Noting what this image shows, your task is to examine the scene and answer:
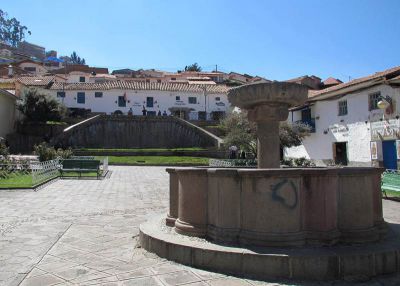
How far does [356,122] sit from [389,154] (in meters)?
3.55

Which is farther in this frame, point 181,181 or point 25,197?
point 25,197

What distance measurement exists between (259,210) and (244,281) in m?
0.91

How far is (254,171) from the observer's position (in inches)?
→ 192

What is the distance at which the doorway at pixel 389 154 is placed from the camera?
23.2m

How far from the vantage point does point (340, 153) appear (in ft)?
96.9

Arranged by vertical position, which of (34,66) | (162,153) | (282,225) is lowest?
(282,225)

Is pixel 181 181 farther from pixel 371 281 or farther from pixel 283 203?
pixel 371 281

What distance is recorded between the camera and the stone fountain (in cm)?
446

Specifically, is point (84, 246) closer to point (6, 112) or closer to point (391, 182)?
point (391, 182)

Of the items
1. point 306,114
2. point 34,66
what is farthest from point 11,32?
point 306,114

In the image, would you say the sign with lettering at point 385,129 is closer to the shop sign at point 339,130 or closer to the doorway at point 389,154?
the doorway at point 389,154

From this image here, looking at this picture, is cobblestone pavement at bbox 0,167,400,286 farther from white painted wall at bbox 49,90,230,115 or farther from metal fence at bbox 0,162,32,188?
white painted wall at bbox 49,90,230,115

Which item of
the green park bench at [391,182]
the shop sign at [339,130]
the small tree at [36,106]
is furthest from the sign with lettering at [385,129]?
the small tree at [36,106]

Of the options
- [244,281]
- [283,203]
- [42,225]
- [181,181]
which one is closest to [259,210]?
[283,203]
